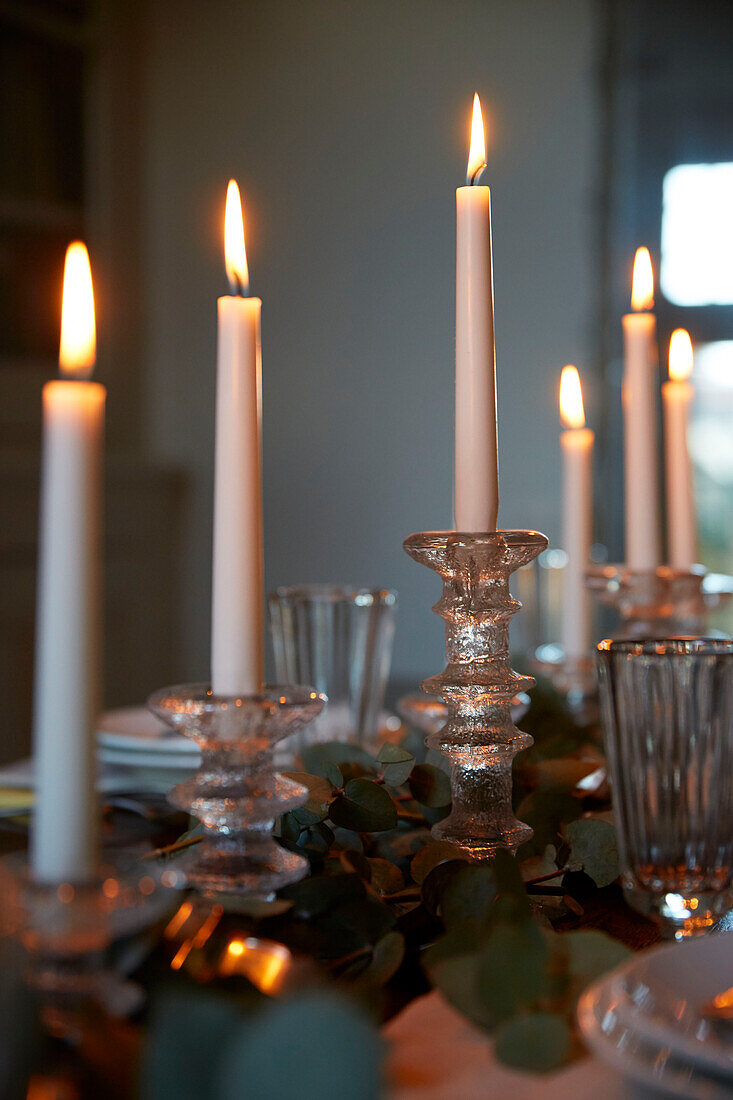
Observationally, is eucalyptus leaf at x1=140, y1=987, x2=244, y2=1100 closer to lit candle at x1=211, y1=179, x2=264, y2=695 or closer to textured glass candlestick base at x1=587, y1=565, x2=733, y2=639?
lit candle at x1=211, y1=179, x2=264, y2=695

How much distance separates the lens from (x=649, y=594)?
0.80 meters

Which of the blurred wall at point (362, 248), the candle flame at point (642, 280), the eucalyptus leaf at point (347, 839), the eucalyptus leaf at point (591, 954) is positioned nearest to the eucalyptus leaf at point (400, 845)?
the eucalyptus leaf at point (347, 839)

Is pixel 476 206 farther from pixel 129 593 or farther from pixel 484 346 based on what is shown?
pixel 129 593

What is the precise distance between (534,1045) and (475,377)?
0.27m

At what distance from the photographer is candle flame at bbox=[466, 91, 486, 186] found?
511mm

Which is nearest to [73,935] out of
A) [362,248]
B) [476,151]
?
[476,151]

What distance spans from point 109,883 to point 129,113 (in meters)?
2.89

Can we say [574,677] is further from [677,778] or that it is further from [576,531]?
[677,778]

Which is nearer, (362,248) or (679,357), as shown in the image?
(679,357)

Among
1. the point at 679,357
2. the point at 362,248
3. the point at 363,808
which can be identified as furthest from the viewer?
the point at 362,248

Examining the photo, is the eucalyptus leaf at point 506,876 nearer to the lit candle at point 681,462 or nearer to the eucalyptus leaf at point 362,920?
the eucalyptus leaf at point 362,920

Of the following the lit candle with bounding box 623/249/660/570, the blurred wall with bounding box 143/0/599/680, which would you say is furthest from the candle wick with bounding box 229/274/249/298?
the blurred wall with bounding box 143/0/599/680

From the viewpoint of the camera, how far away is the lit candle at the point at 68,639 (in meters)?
0.31

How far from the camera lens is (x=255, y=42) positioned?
2.83 meters
